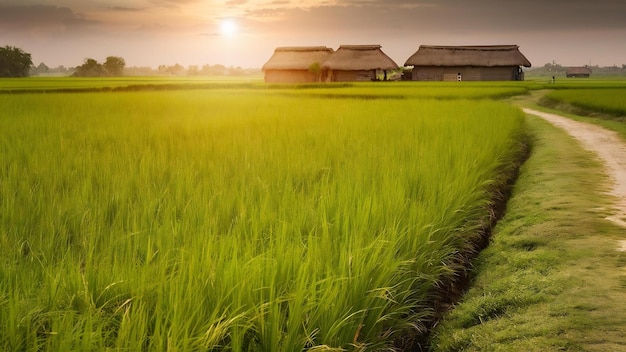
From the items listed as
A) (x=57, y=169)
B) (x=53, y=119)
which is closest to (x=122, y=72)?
(x=53, y=119)

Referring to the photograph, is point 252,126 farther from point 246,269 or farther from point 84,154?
point 246,269

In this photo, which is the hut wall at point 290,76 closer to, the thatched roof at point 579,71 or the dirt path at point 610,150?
the dirt path at point 610,150

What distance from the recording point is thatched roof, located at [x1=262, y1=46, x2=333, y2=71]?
44.8 m

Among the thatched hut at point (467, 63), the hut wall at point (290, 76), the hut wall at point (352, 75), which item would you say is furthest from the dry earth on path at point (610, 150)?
the hut wall at point (290, 76)

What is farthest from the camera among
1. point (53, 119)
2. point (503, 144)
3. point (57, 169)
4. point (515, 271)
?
point (53, 119)

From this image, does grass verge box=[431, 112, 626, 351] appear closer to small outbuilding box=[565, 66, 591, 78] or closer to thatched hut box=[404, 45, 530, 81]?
thatched hut box=[404, 45, 530, 81]

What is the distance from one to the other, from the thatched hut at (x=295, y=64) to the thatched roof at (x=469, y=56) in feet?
22.9

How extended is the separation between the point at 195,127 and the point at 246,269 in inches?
227

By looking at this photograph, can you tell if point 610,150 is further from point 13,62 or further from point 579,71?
point 579,71

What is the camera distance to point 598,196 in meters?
4.71

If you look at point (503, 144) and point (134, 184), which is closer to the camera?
point (134, 184)

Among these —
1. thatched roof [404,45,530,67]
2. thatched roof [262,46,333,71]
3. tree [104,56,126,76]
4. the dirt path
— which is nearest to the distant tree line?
tree [104,56,126,76]

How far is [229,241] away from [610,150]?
24.1ft

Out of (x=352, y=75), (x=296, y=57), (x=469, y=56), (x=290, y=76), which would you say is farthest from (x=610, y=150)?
(x=469, y=56)
